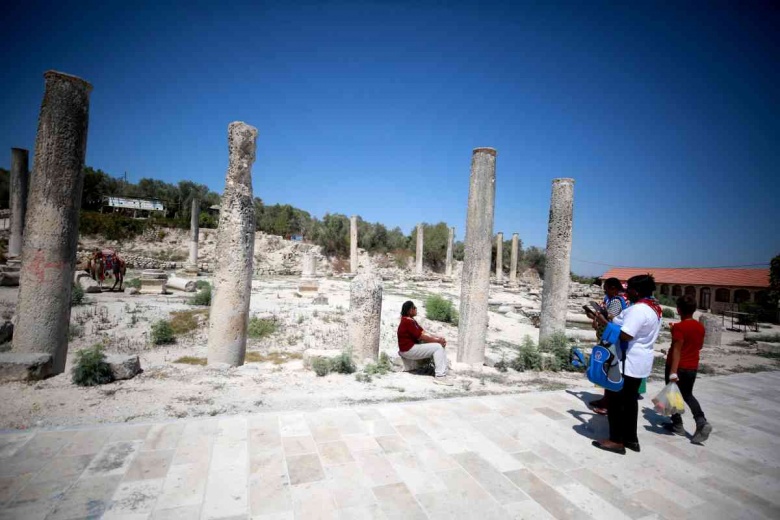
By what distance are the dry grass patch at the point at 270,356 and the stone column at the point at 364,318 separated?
1.55 metres

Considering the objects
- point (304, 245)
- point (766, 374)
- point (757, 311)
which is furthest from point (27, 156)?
point (757, 311)

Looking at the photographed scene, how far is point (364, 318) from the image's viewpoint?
285 inches

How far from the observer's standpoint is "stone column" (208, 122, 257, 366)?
6.41m

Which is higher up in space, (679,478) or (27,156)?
(27,156)

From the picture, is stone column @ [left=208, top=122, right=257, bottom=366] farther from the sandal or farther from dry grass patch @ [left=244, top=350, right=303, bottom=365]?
the sandal

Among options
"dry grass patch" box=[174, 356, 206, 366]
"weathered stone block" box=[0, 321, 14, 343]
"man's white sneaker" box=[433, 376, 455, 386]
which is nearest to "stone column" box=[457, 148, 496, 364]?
"man's white sneaker" box=[433, 376, 455, 386]

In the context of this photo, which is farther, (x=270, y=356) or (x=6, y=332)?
(x=270, y=356)

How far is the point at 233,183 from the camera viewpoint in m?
6.50

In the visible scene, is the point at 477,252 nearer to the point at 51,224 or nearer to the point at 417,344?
the point at 417,344

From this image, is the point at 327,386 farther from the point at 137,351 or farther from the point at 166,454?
the point at 137,351

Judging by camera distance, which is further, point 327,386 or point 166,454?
point 327,386

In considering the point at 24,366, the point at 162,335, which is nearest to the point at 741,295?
the point at 162,335

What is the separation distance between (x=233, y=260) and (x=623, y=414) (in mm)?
5930

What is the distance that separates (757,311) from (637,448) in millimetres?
26386
